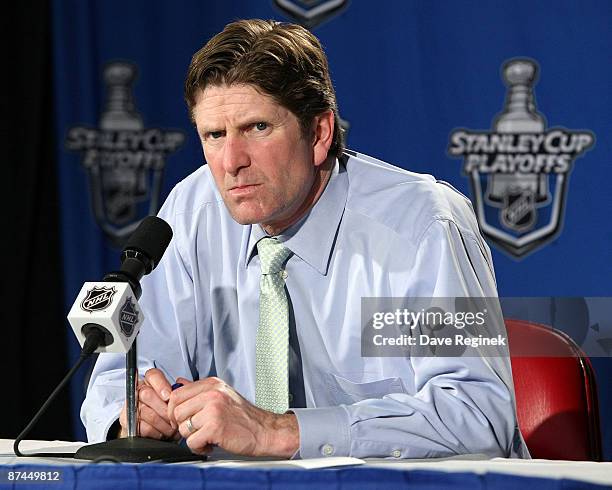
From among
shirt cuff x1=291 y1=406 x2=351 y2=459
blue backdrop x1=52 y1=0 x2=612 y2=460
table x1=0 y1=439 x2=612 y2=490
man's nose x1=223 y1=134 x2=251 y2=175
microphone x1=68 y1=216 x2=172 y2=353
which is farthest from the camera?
blue backdrop x1=52 y1=0 x2=612 y2=460

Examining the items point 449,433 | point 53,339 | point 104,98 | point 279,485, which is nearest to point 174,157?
point 104,98

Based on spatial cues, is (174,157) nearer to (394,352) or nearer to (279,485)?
(394,352)

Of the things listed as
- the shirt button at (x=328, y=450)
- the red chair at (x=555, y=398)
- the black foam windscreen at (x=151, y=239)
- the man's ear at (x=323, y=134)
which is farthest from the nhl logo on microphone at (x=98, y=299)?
the red chair at (x=555, y=398)

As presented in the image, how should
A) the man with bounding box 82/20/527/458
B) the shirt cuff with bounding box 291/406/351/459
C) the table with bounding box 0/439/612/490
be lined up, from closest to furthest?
1. the table with bounding box 0/439/612/490
2. the shirt cuff with bounding box 291/406/351/459
3. the man with bounding box 82/20/527/458

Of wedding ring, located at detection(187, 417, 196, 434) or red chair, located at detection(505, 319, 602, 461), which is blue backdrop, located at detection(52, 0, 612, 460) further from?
wedding ring, located at detection(187, 417, 196, 434)

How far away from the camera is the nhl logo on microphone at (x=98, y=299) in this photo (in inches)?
52.5

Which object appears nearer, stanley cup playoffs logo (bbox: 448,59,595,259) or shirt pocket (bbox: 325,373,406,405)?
shirt pocket (bbox: 325,373,406,405)

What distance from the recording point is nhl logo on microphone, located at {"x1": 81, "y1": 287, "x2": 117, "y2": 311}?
133 cm

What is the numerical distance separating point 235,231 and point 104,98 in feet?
4.62

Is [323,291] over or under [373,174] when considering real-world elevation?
under

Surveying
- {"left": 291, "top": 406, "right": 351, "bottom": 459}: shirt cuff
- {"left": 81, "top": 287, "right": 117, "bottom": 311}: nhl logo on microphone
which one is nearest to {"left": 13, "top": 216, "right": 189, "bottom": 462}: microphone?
{"left": 81, "top": 287, "right": 117, "bottom": 311}: nhl logo on microphone

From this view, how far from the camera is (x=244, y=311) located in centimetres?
185

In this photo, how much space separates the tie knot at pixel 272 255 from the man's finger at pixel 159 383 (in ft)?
0.95

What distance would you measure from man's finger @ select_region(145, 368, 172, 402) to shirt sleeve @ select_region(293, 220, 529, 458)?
8.2 inches
